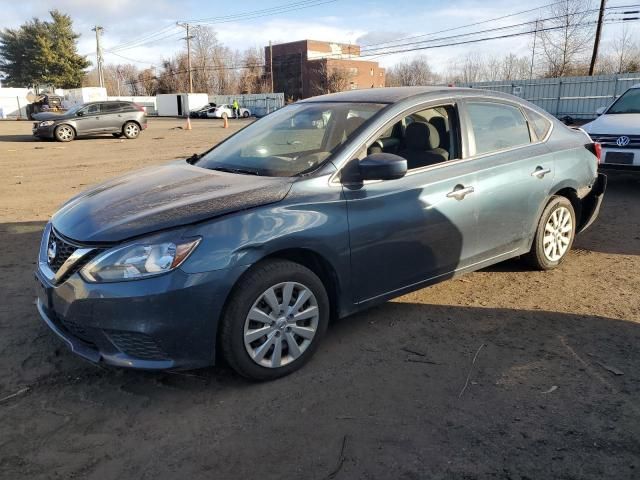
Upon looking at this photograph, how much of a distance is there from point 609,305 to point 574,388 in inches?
60.0

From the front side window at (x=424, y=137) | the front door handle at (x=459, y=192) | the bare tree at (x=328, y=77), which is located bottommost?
the front door handle at (x=459, y=192)

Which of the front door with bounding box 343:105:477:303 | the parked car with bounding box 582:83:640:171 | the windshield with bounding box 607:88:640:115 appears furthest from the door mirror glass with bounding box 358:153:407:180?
the windshield with bounding box 607:88:640:115

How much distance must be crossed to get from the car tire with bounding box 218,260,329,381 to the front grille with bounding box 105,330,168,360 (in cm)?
37

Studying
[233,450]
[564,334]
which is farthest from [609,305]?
[233,450]

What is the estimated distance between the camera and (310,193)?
132 inches

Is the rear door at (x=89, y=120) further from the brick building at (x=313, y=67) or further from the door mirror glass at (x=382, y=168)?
the brick building at (x=313, y=67)

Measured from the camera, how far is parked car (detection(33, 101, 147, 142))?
824 inches

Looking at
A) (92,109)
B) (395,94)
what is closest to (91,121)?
(92,109)

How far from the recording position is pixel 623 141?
27.4 ft

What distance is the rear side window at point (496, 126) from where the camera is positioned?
4.37 m

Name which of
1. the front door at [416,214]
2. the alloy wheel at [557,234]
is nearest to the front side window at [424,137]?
the front door at [416,214]

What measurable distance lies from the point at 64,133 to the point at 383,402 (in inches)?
846

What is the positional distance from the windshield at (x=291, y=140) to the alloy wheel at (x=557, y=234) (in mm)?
2185

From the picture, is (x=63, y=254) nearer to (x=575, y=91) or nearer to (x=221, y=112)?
(x=575, y=91)
